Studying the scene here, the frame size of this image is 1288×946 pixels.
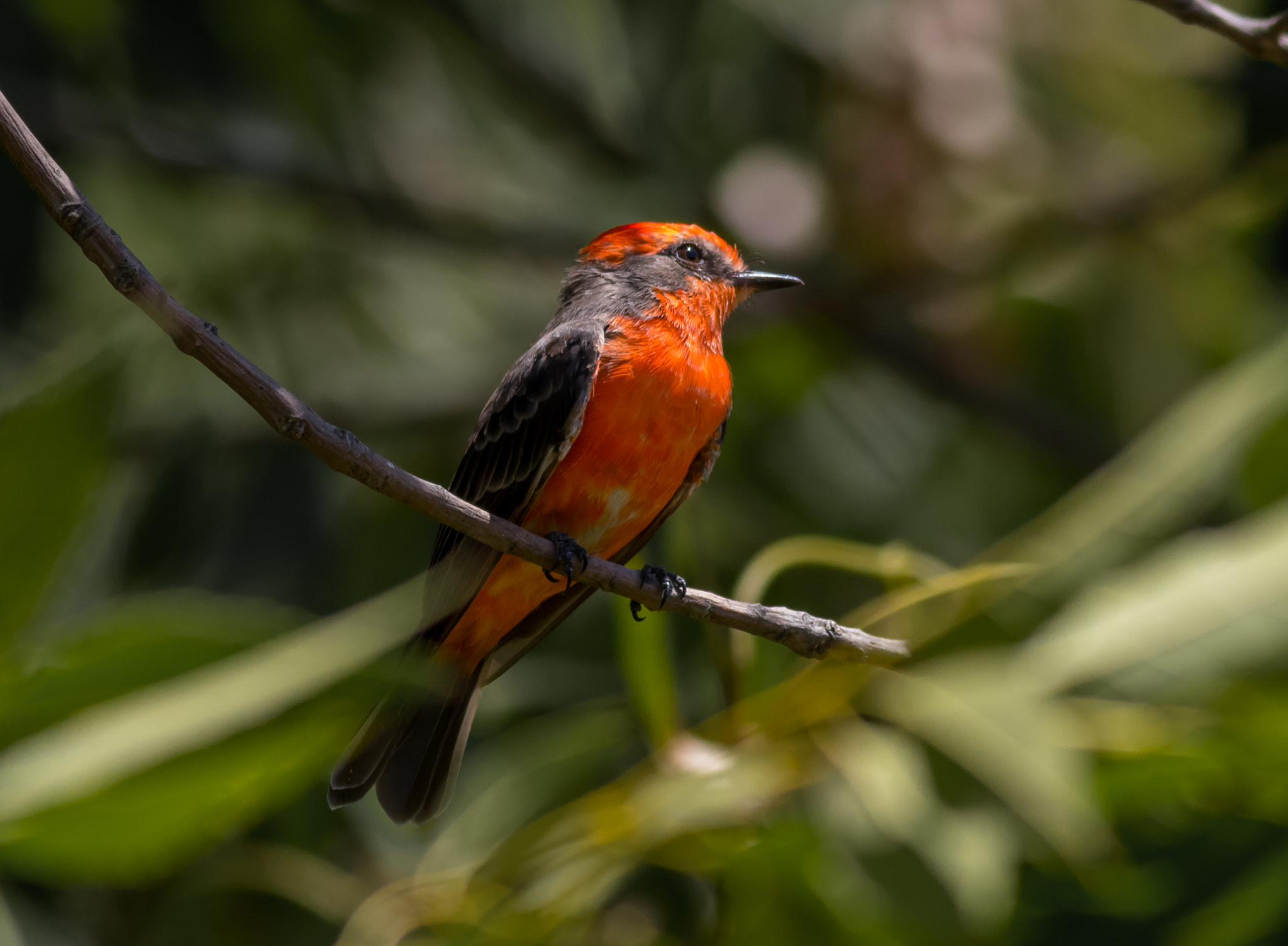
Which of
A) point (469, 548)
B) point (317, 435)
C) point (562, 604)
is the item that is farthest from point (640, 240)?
point (317, 435)

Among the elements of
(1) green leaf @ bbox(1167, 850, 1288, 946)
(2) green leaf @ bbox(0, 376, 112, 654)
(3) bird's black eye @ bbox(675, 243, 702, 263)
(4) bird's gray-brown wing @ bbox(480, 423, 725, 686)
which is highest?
(3) bird's black eye @ bbox(675, 243, 702, 263)

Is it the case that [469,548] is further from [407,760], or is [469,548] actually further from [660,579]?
[407,760]

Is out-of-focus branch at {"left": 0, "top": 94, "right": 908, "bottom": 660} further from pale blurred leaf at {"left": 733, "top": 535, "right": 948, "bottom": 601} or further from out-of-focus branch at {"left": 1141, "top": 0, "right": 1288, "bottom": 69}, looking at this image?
out-of-focus branch at {"left": 1141, "top": 0, "right": 1288, "bottom": 69}

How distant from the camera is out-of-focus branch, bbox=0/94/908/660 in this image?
2117 millimetres

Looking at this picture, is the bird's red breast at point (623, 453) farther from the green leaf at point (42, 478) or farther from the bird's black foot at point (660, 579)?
the green leaf at point (42, 478)

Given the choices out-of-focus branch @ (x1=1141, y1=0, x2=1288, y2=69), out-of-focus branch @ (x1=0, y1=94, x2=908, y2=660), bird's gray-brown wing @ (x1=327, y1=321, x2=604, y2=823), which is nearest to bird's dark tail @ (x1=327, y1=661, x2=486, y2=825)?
bird's gray-brown wing @ (x1=327, y1=321, x2=604, y2=823)

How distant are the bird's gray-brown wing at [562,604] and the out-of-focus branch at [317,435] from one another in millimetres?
1012

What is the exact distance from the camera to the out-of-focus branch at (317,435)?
2.12 meters

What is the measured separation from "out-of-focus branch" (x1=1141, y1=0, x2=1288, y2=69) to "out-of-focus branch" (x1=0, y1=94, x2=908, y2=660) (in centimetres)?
150

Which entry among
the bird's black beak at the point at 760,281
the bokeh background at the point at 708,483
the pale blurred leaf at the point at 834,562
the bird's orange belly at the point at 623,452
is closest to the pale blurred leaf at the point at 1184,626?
the bokeh background at the point at 708,483

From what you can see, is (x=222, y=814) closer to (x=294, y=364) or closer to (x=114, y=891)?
(x=114, y=891)

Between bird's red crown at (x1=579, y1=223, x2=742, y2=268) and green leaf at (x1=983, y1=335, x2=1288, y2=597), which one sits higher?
bird's red crown at (x1=579, y1=223, x2=742, y2=268)

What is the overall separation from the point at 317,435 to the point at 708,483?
11.3ft

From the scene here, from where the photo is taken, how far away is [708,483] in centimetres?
567
